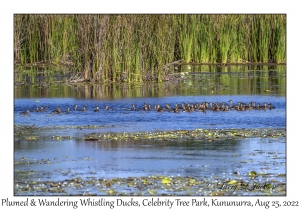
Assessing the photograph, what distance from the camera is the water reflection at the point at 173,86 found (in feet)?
57.6

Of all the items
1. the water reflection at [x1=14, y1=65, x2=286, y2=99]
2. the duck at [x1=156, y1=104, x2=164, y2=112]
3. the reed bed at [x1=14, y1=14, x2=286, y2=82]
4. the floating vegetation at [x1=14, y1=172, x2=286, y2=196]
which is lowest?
the floating vegetation at [x1=14, y1=172, x2=286, y2=196]

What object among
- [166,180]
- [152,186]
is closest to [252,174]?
[166,180]

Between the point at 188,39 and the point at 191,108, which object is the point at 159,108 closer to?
the point at 191,108

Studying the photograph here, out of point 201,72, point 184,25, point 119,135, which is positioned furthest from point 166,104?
point 184,25

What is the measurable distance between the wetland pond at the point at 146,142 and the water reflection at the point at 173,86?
3 cm

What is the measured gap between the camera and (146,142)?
11539 mm

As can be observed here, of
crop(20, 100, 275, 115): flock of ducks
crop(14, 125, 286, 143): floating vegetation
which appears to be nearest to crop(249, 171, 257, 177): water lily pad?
crop(14, 125, 286, 143): floating vegetation

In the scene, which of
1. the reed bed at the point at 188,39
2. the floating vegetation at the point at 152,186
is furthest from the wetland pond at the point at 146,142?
the reed bed at the point at 188,39

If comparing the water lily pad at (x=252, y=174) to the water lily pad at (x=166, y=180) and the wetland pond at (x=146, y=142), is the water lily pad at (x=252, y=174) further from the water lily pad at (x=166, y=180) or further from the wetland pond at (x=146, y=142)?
the water lily pad at (x=166, y=180)

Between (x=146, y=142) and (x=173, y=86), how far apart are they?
7793 millimetres

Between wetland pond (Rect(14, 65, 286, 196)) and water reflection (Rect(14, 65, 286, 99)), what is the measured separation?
3cm

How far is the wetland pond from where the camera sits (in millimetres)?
9016

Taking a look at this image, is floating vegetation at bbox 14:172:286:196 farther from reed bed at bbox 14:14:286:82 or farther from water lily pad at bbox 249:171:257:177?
reed bed at bbox 14:14:286:82

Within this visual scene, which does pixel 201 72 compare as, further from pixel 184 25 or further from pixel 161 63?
pixel 161 63
